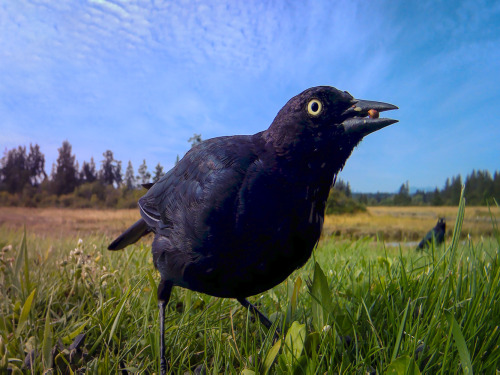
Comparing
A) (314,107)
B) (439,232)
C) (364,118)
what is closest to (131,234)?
(314,107)

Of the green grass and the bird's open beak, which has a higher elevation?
the bird's open beak

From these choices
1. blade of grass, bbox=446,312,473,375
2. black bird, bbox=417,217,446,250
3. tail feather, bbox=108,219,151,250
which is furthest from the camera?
black bird, bbox=417,217,446,250

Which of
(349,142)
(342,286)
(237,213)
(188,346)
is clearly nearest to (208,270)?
(237,213)

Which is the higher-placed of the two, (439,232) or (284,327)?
(439,232)

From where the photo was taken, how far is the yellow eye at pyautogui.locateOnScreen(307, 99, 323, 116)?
188cm

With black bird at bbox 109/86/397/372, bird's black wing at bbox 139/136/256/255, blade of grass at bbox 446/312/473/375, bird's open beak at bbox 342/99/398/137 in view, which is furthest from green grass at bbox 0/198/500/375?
bird's open beak at bbox 342/99/398/137

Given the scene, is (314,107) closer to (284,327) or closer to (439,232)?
(284,327)

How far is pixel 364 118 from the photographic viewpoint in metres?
1.87

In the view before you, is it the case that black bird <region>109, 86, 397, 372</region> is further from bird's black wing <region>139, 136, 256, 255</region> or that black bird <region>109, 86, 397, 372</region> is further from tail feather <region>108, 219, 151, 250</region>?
tail feather <region>108, 219, 151, 250</region>

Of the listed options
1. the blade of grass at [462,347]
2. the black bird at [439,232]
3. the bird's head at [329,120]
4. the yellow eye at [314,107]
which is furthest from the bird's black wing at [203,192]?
the black bird at [439,232]

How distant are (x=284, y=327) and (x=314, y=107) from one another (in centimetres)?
124

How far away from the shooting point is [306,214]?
189 centimetres

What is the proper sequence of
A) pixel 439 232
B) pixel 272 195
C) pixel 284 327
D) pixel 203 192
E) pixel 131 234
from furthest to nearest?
pixel 439 232 → pixel 131 234 → pixel 284 327 → pixel 203 192 → pixel 272 195

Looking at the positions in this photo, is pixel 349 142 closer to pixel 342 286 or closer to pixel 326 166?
pixel 326 166
